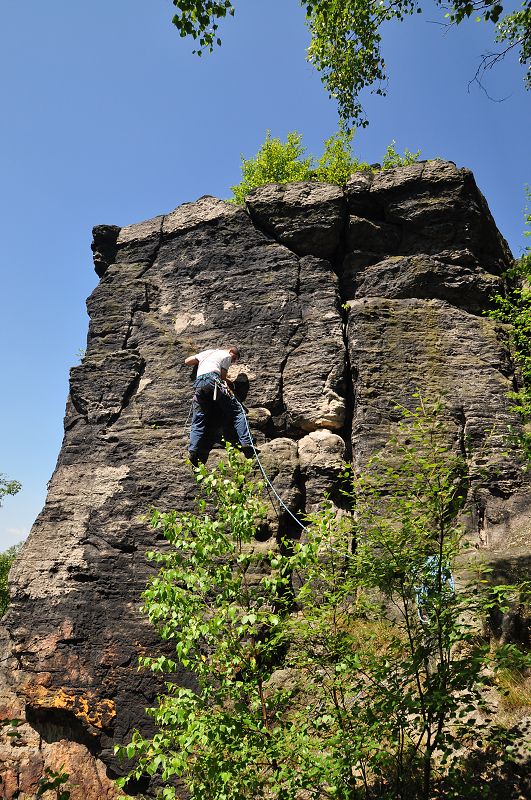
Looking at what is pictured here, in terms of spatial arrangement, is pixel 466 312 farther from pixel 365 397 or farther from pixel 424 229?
pixel 365 397

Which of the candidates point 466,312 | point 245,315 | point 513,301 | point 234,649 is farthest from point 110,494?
point 513,301

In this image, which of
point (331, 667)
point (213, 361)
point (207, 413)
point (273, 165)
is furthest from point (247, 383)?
point (273, 165)

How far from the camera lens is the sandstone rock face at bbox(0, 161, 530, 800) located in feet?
23.3

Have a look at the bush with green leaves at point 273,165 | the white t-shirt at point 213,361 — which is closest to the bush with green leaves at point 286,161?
the bush with green leaves at point 273,165

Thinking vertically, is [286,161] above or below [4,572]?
above

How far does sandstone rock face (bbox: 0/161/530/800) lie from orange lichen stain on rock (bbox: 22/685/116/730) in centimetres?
2

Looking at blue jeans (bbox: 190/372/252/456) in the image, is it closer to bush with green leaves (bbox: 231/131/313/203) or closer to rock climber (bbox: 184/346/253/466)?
rock climber (bbox: 184/346/253/466)

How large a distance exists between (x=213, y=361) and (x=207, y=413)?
0.76 m

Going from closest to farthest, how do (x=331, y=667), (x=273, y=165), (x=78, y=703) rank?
(x=331, y=667), (x=78, y=703), (x=273, y=165)

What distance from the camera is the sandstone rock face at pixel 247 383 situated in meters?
7.10

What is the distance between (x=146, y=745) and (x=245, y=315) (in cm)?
650

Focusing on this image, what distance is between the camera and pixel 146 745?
13.0ft

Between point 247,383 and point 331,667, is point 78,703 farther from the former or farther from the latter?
point 247,383

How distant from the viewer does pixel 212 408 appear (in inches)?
337
